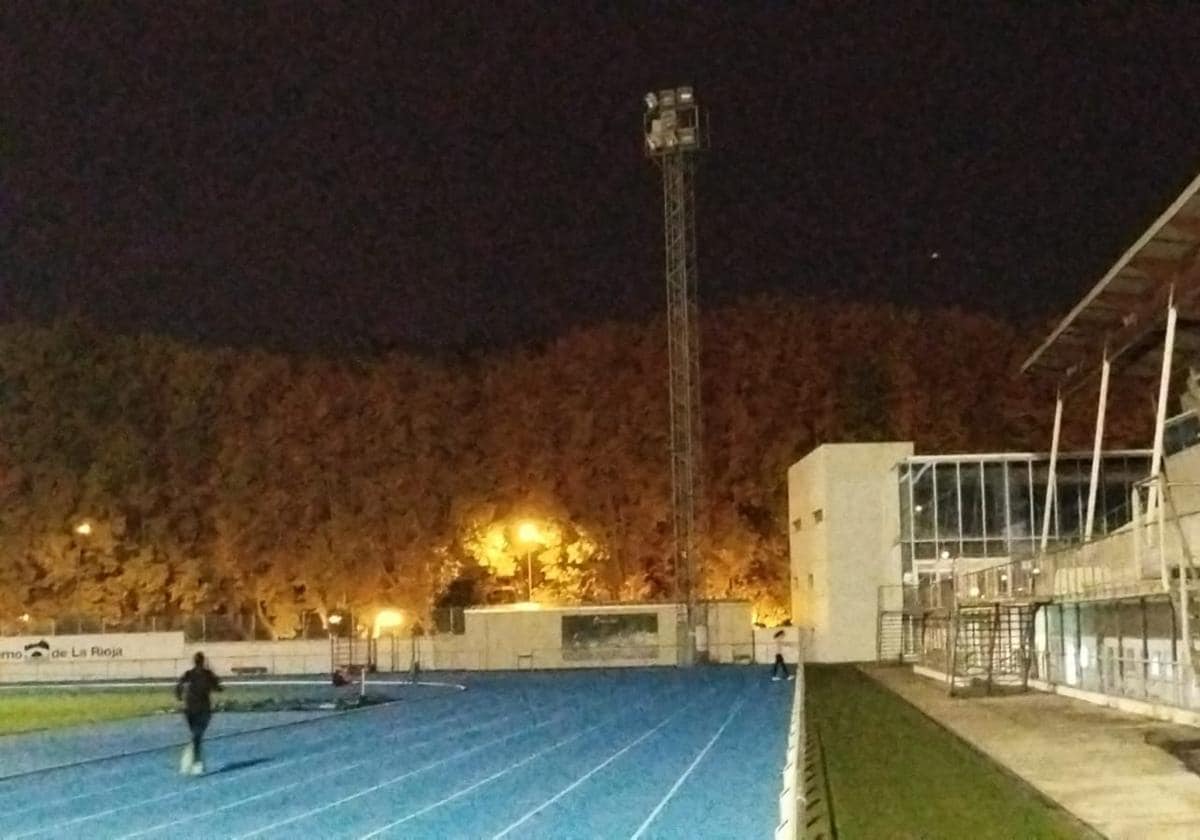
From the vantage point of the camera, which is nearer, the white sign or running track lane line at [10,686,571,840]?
running track lane line at [10,686,571,840]

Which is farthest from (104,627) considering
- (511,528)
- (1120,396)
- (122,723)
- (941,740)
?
(941,740)

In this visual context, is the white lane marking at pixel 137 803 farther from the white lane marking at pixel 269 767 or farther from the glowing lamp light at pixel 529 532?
the glowing lamp light at pixel 529 532

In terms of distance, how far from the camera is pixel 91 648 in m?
66.8

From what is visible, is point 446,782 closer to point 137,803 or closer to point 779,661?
point 137,803

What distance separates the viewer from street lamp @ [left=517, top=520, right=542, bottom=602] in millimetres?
70312

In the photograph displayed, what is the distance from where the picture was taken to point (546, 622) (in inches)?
2429

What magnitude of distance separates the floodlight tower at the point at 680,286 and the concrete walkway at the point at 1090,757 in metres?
27.2

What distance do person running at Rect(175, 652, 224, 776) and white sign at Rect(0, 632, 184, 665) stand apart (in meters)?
44.3

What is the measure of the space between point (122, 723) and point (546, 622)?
28.8 meters

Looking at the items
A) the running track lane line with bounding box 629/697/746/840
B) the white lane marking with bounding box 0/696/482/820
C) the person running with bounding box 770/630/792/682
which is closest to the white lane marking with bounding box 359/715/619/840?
the running track lane line with bounding box 629/697/746/840

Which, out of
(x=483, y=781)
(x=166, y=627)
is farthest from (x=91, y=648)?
(x=483, y=781)

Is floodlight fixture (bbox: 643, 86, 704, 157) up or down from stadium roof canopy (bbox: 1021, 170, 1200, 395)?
up

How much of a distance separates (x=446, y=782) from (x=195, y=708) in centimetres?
406

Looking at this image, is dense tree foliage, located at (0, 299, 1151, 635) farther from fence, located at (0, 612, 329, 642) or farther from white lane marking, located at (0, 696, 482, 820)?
white lane marking, located at (0, 696, 482, 820)
